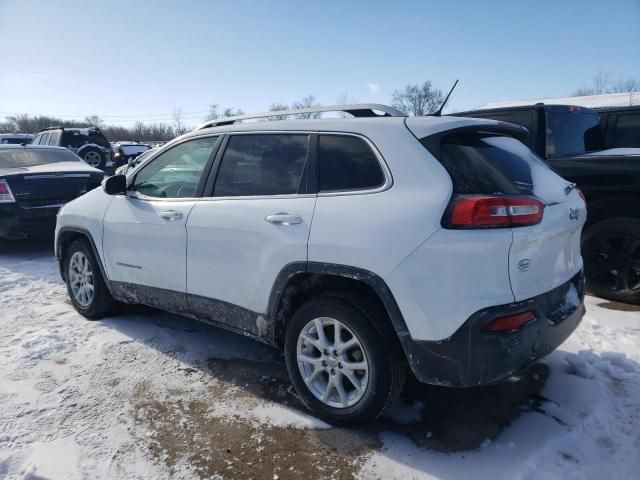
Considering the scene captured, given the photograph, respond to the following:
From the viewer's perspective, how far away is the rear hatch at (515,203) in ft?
7.41

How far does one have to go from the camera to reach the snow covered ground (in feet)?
7.92

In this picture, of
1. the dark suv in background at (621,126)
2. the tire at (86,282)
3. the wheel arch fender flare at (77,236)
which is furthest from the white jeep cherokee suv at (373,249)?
the dark suv in background at (621,126)

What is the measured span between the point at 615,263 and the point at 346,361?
334 cm

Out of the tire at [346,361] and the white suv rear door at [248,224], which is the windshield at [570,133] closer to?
the white suv rear door at [248,224]

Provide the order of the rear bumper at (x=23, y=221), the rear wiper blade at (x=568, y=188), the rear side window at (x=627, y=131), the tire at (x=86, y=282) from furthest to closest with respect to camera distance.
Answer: the rear bumper at (x=23, y=221) < the rear side window at (x=627, y=131) < the tire at (x=86, y=282) < the rear wiper blade at (x=568, y=188)

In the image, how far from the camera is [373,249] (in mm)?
2408

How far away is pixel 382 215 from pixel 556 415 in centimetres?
162

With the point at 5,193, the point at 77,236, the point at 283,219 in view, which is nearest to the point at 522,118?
the point at 283,219

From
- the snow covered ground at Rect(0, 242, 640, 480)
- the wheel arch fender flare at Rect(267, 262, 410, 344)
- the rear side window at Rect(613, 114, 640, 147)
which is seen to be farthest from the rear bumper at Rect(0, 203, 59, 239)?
the rear side window at Rect(613, 114, 640, 147)

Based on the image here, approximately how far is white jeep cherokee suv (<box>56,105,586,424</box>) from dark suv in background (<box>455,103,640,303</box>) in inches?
72.9

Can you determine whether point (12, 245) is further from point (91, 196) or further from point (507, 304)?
point (507, 304)

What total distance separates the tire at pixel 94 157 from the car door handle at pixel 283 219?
14.9 meters

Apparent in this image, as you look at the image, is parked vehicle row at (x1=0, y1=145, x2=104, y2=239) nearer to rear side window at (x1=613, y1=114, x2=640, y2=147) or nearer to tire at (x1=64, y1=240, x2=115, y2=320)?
tire at (x1=64, y1=240, x2=115, y2=320)

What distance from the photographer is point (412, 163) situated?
2.46 metres
